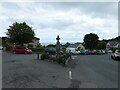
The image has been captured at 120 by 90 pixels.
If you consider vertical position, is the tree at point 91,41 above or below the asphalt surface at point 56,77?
above

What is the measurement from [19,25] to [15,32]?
7.90ft

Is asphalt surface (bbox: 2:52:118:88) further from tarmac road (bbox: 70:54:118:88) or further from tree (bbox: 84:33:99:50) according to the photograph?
tree (bbox: 84:33:99:50)

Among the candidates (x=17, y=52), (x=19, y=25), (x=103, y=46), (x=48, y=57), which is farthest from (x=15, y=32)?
(x=103, y=46)

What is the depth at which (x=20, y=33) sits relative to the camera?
66.4 metres

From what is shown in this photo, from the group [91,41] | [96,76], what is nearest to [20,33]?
[96,76]

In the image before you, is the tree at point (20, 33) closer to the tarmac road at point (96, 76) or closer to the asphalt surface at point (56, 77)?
the tarmac road at point (96, 76)

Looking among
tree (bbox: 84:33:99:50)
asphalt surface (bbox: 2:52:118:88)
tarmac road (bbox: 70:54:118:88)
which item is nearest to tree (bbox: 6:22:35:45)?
tarmac road (bbox: 70:54:118:88)

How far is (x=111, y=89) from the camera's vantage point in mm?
11344

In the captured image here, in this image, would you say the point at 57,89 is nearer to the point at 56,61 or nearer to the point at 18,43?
the point at 56,61

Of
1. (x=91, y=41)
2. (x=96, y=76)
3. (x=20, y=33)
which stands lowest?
(x=96, y=76)

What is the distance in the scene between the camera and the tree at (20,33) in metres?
65.9

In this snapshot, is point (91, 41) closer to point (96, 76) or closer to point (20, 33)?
point (20, 33)

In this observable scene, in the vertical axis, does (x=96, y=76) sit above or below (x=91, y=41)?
below

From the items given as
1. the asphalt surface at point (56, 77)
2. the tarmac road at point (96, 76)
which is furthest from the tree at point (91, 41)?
the asphalt surface at point (56, 77)
